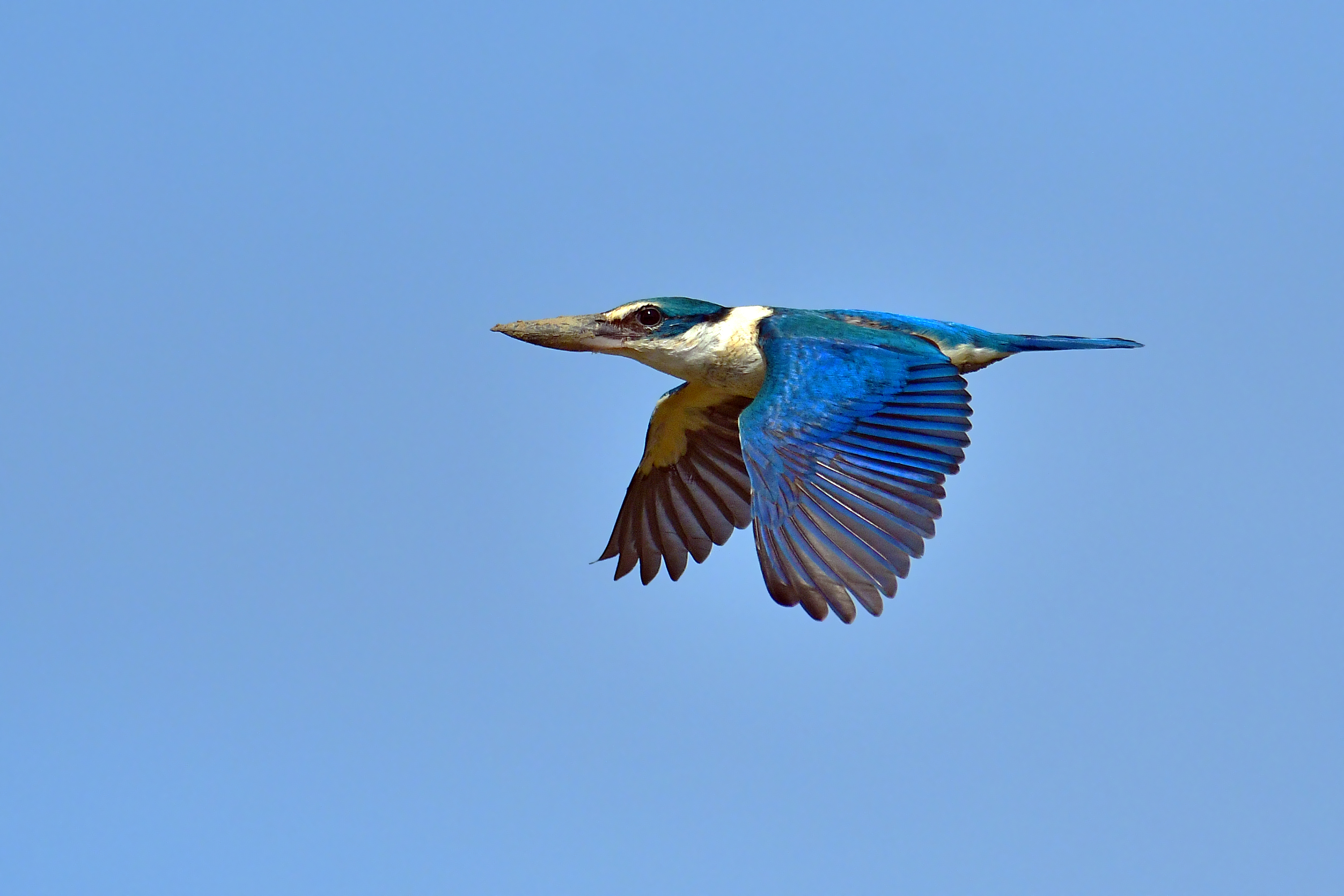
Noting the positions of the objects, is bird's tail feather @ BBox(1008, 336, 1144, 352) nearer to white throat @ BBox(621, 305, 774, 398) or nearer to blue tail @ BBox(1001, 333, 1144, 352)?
blue tail @ BBox(1001, 333, 1144, 352)

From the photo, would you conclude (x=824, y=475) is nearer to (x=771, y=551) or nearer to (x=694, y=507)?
(x=771, y=551)

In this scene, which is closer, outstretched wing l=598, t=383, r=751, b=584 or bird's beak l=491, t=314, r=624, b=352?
bird's beak l=491, t=314, r=624, b=352

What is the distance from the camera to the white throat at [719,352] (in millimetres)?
12305

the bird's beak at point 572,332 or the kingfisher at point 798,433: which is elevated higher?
the bird's beak at point 572,332

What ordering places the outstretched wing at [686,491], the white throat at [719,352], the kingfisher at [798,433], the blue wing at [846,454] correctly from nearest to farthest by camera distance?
1. the blue wing at [846,454]
2. the kingfisher at [798,433]
3. the white throat at [719,352]
4. the outstretched wing at [686,491]

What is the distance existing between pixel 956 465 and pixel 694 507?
3.71 meters

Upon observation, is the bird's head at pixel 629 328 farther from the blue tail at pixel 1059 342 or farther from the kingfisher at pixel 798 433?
the blue tail at pixel 1059 342

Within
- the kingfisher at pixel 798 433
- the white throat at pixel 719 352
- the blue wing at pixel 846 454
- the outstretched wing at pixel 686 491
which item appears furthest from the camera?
the outstretched wing at pixel 686 491

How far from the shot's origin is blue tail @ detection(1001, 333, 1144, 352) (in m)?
12.8

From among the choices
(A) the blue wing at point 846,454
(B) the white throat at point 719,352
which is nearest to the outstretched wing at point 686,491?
(B) the white throat at point 719,352

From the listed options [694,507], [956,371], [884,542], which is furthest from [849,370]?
[694,507]

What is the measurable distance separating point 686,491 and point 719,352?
6.17ft

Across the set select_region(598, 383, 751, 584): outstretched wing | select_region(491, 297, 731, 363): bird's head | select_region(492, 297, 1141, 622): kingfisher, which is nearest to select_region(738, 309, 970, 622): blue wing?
select_region(492, 297, 1141, 622): kingfisher

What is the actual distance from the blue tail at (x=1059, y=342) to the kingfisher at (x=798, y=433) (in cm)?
1
